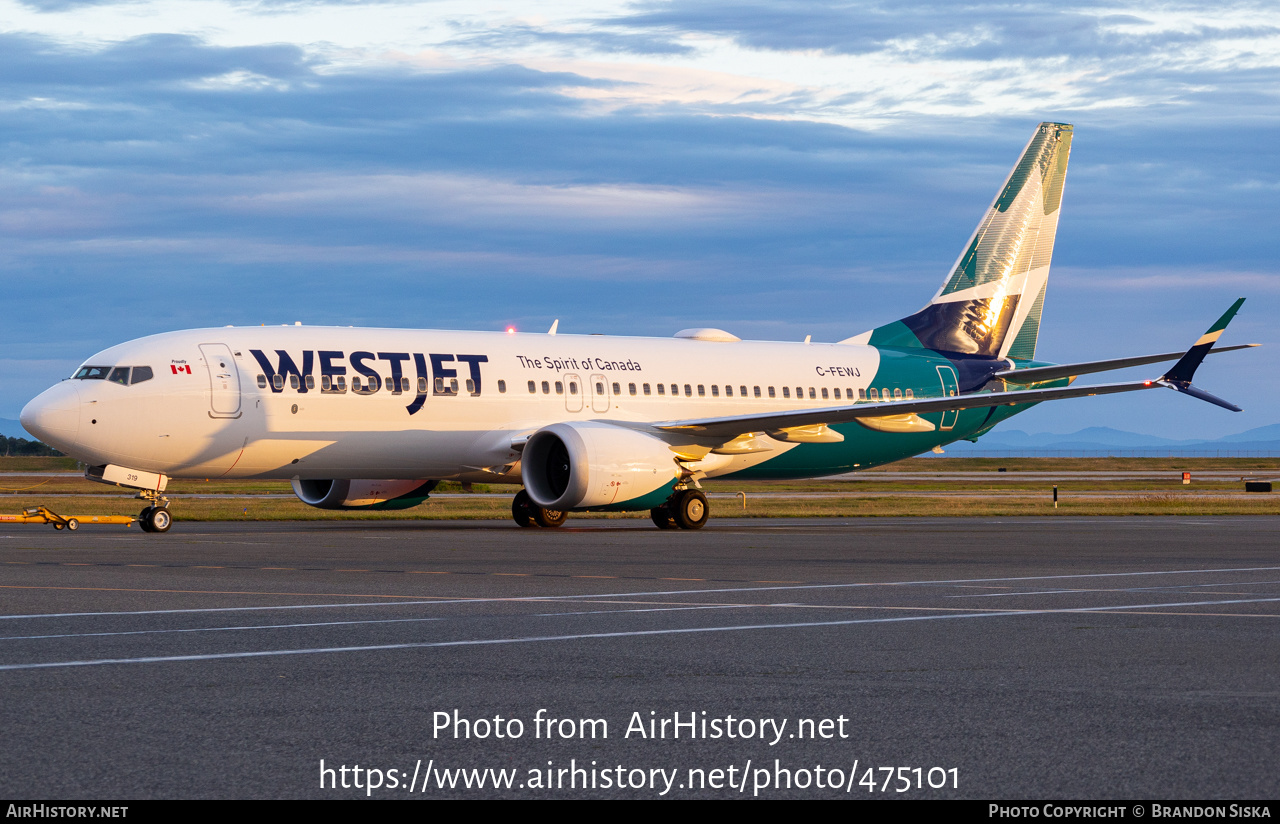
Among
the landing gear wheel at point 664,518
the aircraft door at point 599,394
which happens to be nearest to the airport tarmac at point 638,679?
the landing gear wheel at point 664,518

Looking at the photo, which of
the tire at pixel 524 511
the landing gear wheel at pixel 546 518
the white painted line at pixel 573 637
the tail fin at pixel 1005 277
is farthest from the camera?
the tail fin at pixel 1005 277

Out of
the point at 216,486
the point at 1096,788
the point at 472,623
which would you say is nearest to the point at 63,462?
the point at 216,486

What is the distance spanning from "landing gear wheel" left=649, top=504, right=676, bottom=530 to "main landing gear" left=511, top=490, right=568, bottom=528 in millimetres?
2141

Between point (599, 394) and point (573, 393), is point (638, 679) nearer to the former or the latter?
point (573, 393)

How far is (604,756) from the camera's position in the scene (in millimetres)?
6555

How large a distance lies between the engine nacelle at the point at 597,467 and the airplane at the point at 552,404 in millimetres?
42

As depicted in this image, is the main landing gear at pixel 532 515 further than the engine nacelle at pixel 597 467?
Yes

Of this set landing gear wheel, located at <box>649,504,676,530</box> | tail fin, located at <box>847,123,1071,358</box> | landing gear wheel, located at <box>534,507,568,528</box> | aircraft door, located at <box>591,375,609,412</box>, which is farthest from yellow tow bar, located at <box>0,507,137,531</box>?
tail fin, located at <box>847,123,1071,358</box>

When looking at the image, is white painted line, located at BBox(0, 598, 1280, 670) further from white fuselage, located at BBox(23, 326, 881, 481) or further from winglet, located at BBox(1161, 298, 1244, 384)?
white fuselage, located at BBox(23, 326, 881, 481)

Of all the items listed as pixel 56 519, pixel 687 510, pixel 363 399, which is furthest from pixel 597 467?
pixel 56 519

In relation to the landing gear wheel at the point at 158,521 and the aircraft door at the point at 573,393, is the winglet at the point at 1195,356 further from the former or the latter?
the landing gear wheel at the point at 158,521

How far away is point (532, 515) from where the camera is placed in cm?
3067

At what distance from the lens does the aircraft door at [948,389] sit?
117 ft

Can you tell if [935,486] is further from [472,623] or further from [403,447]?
[472,623]
